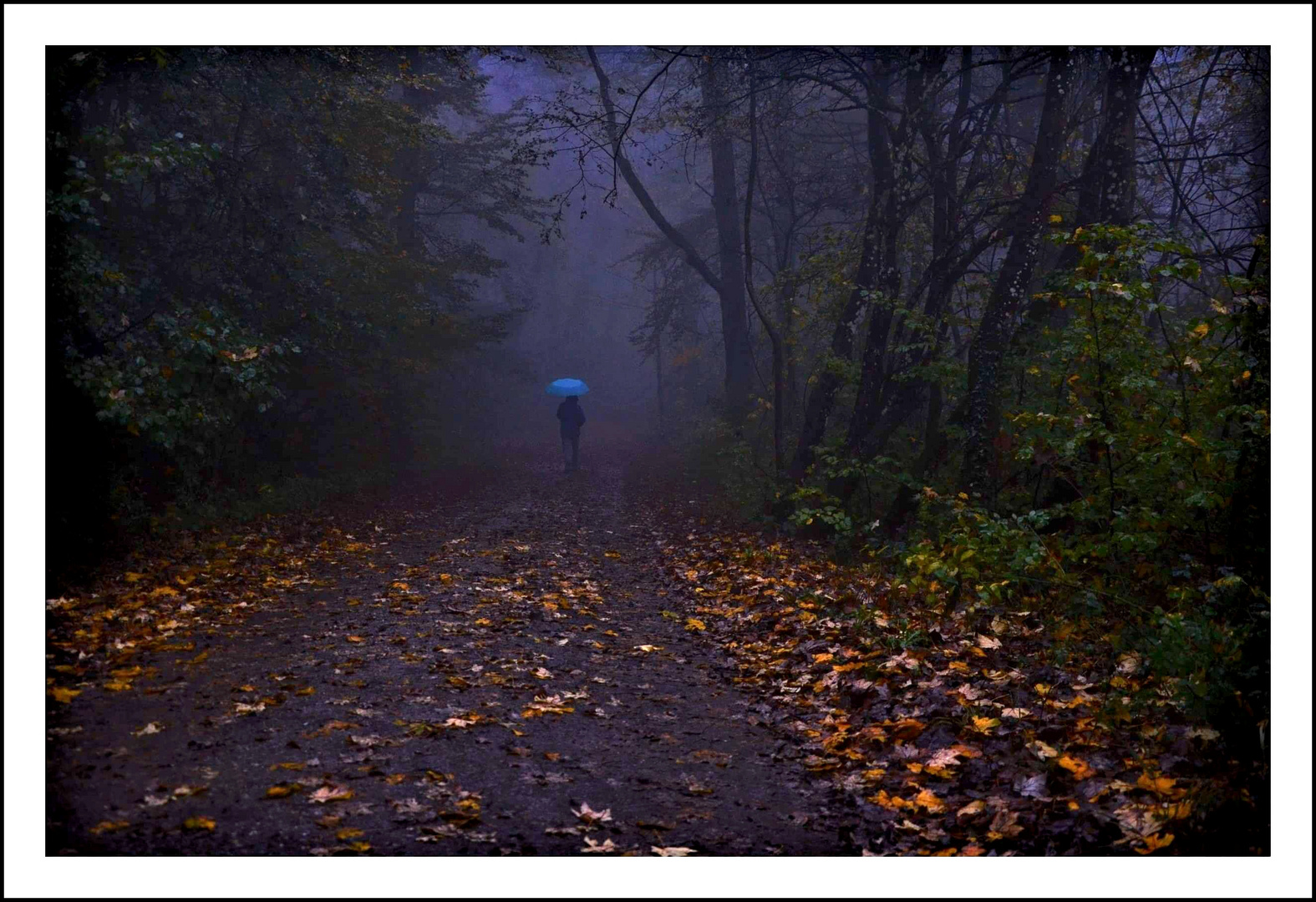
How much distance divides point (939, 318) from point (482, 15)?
7251mm

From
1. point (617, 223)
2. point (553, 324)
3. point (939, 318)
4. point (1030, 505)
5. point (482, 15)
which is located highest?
point (617, 223)

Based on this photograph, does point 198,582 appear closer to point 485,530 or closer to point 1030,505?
point 485,530

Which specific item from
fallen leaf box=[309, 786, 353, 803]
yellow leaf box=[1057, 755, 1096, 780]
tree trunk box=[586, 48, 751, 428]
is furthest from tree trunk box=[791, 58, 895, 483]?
fallen leaf box=[309, 786, 353, 803]

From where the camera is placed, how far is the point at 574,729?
4719 mm

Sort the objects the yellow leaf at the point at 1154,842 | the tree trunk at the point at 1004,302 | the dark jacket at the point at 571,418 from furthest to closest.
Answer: the dark jacket at the point at 571,418 < the tree trunk at the point at 1004,302 < the yellow leaf at the point at 1154,842

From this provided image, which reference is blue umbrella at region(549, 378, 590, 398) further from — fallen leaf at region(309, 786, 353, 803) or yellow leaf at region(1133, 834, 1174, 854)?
yellow leaf at region(1133, 834, 1174, 854)

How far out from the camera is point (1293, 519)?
157 inches

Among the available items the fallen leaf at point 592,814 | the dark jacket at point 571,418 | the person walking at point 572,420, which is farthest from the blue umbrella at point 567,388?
the fallen leaf at point 592,814

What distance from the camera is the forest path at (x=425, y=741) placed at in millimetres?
3477

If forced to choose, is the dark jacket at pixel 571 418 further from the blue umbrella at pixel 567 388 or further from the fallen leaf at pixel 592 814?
the fallen leaf at pixel 592 814

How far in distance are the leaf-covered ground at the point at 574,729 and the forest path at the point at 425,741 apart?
0.02 m

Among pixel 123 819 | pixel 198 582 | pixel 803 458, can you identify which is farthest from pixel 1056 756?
pixel 803 458

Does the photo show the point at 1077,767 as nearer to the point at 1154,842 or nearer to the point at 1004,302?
the point at 1154,842

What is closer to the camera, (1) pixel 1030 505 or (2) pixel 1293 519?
(2) pixel 1293 519
